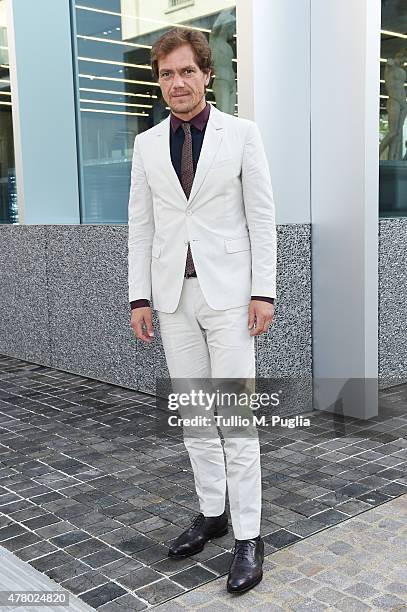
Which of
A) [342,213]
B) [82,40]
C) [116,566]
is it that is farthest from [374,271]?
[82,40]

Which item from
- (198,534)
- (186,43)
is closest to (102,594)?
(198,534)

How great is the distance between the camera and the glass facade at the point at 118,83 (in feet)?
19.4

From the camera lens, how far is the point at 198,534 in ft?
11.1

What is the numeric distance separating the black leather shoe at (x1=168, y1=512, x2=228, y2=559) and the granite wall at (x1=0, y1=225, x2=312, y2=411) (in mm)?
1823

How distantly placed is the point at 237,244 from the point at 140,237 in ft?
1.59

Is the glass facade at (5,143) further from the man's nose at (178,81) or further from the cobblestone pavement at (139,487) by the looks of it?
the man's nose at (178,81)

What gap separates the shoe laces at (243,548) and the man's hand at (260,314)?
0.89 m

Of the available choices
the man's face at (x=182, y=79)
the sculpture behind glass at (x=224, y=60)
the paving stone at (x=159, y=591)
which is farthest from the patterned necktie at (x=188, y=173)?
the sculpture behind glass at (x=224, y=60)

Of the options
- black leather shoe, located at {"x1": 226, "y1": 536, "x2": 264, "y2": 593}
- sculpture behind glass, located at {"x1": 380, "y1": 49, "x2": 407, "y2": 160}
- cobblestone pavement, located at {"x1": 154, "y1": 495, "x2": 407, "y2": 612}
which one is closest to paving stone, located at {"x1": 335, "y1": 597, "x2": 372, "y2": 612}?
cobblestone pavement, located at {"x1": 154, "y1": 495, "x2": 407, "y2": 612}

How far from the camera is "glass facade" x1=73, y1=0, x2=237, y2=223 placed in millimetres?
5911

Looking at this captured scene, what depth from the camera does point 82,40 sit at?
7.33 m

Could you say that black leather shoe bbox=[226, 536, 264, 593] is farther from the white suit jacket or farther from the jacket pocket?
the jacket pocket

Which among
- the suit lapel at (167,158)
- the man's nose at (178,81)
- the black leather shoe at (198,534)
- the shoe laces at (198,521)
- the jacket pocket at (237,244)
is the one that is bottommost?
the black leather shoe at (198,534)

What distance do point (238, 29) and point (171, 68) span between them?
242 centimetres
